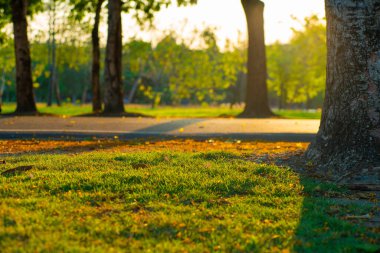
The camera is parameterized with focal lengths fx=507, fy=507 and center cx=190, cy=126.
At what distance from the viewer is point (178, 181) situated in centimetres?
632

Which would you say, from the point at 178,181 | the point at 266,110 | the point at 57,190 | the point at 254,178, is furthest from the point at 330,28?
the point at 266,110

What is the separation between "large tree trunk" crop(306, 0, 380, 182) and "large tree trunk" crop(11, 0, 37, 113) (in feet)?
51.3

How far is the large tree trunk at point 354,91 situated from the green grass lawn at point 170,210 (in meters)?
0.80

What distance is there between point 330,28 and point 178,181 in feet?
11.2

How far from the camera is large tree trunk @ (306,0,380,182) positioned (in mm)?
7074

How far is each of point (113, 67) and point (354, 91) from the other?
595 inches

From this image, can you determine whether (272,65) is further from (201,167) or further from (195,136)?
(201,167)

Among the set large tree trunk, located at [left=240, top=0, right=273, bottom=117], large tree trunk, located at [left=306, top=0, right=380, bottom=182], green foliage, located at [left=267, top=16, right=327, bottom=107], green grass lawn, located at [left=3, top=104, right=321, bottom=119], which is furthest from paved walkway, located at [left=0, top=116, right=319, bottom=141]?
green foliage, located at [left=267, top=16, right=327, bottom=107]

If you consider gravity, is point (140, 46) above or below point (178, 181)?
above

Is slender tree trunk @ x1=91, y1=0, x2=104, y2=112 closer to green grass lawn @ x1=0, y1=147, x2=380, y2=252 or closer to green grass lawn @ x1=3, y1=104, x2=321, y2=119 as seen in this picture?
green grass lawn @ x1=3, y1=104, x2=321, y2=119

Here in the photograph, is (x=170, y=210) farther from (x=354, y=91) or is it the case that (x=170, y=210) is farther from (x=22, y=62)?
(x=22, y=62)

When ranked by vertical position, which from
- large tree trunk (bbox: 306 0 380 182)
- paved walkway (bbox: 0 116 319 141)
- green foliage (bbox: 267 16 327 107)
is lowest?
paved walkway (bbox: 0 116 319 141)

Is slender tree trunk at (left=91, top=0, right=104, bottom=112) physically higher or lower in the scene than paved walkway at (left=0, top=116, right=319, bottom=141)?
higher

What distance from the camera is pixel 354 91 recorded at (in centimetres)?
727
